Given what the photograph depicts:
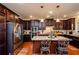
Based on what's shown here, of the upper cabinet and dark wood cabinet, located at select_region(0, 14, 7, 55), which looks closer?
dark wood cabinet, located at select_region(0, 14, 7, 55)

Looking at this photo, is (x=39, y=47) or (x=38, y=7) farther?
(x=39, y=47)

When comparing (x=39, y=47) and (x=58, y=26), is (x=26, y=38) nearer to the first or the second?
(x=58, y=26)

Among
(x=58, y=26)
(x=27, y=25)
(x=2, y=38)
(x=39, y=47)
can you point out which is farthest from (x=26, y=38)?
(x=2, y=38)

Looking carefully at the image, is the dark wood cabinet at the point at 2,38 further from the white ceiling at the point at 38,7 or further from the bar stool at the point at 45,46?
the bar stool at the point at 45,46

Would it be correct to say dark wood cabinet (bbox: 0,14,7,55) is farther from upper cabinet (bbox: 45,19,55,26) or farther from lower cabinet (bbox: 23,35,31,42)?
upper cabinet (bbox: 45,19,55,26)

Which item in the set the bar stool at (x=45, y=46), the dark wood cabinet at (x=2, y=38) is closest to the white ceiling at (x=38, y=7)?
the dark wood cabinet at (x=2, y=38)

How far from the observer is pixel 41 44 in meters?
5.64

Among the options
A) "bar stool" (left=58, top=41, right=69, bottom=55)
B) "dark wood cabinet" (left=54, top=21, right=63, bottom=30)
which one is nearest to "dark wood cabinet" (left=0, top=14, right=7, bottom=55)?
"bar stool" (left=58, top=41, right=69, bottom=55)

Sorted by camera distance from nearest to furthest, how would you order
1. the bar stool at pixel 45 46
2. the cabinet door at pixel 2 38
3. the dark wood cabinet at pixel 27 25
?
the cabinet door at pixel 2 38, the bar stool at pixel 45 46, the dark wood cabinet at pixel 27 25

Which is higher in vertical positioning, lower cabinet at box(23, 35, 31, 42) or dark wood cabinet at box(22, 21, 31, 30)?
dark wood cabinet at box(22, 21, 31, 30)
